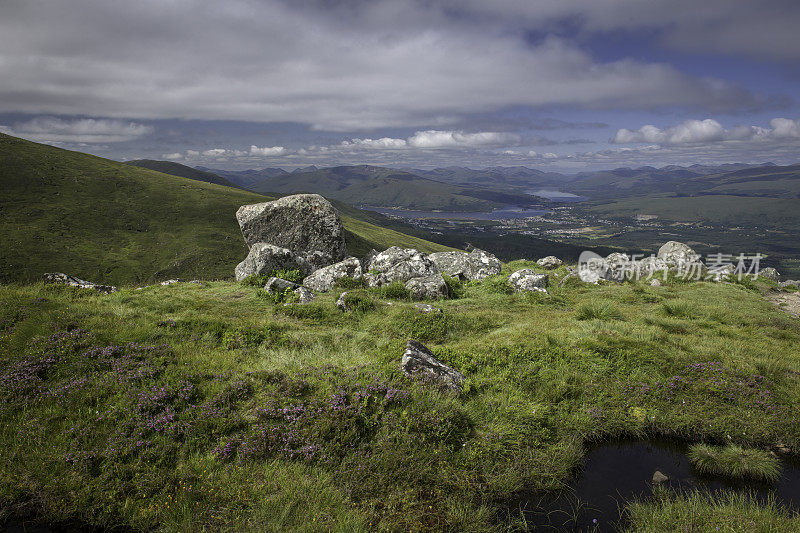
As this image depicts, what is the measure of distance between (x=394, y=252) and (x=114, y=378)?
1621 cm

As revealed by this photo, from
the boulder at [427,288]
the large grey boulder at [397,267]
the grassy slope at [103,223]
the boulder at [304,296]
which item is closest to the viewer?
the boulder at [304,296]

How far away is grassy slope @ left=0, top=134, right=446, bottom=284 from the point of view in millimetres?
88188

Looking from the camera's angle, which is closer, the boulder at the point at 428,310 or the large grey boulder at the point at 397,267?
the boulder at the point at 428,310

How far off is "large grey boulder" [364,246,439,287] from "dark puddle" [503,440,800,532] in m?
12.8

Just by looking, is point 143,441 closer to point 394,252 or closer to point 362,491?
point 362,491

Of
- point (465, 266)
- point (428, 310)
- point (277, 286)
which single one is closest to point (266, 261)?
point (277, 286)

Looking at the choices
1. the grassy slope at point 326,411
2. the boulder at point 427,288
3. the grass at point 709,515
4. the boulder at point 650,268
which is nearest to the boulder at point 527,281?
the boulder at point 427,288

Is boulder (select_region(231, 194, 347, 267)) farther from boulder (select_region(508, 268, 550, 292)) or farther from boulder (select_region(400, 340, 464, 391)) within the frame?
boulder (select_region(400, 340, 464, 391))

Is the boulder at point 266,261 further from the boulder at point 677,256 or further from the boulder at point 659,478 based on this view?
the boulder at point 677,256

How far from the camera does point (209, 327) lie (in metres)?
10.5

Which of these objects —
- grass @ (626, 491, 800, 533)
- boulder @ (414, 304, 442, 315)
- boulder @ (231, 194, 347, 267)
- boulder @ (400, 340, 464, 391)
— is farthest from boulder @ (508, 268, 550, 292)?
grass @ (626, 491, 800, 533)

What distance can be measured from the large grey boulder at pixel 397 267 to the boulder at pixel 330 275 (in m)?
0.93

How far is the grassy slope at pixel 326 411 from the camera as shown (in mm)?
5383

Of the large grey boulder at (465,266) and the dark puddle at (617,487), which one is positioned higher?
the large grey boulder at (465,266)
